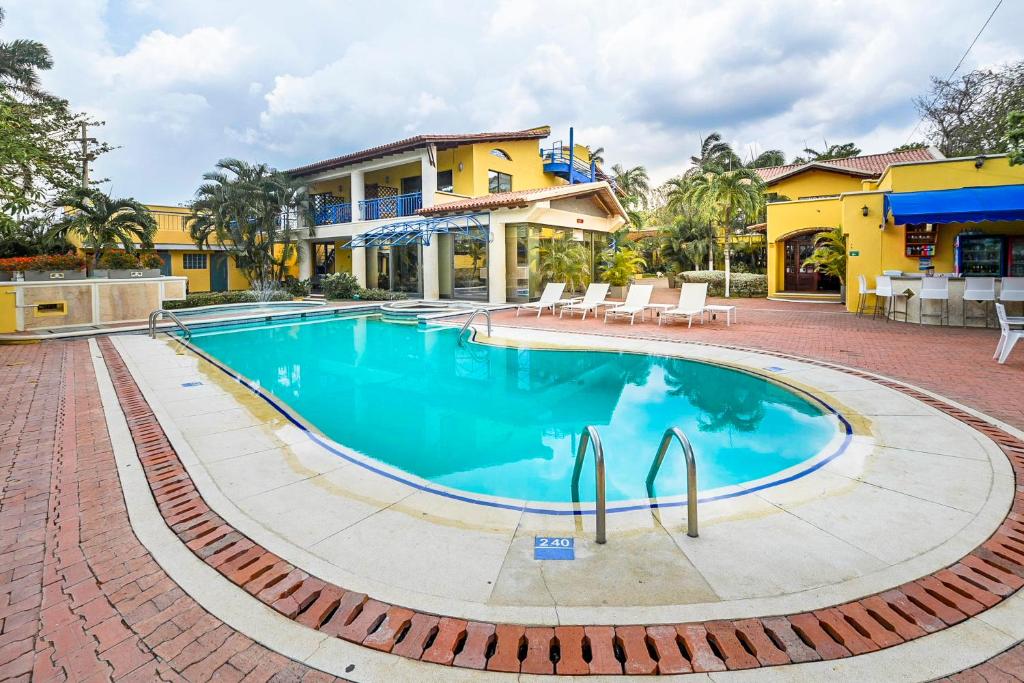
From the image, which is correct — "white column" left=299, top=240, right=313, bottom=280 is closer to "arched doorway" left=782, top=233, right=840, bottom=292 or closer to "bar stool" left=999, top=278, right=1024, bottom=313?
"arched doorway" left=782, top=233, right=840, bottom=292

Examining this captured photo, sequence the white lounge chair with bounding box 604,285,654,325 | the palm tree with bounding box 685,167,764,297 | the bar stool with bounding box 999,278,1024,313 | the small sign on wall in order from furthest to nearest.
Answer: the palm tree with bounding box 685,167,764,297
the white lounge chair with bounding box 604,285,654,325
the bar stool with bounding box 999,278,1024,313
the small sign on wall

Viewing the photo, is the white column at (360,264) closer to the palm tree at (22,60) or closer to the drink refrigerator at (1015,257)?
the palm tree at (22,60)

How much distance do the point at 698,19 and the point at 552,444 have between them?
15.5 m

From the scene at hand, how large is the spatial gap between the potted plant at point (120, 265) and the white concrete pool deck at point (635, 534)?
14.4 metres

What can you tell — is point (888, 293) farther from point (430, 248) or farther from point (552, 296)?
point (430, 248)

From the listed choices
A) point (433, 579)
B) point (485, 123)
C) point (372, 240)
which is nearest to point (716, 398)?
point (433, 579)

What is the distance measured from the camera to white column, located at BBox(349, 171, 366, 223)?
2681 centimetres

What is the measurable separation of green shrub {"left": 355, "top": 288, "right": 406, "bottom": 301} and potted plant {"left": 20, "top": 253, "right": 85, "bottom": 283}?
1034 cm

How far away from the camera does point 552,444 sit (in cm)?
635

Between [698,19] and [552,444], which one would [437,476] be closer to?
[552,444]

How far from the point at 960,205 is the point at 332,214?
2587 centimetres

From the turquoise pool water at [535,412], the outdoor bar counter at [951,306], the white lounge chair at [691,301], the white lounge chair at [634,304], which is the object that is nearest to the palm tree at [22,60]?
the turquoise pool water at [535,412]

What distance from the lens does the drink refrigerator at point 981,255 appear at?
1503cm

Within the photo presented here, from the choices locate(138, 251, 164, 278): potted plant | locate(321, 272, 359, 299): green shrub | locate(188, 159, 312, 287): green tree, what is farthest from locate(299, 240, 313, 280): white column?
locate(138, 251, 164, 278): potted plant
